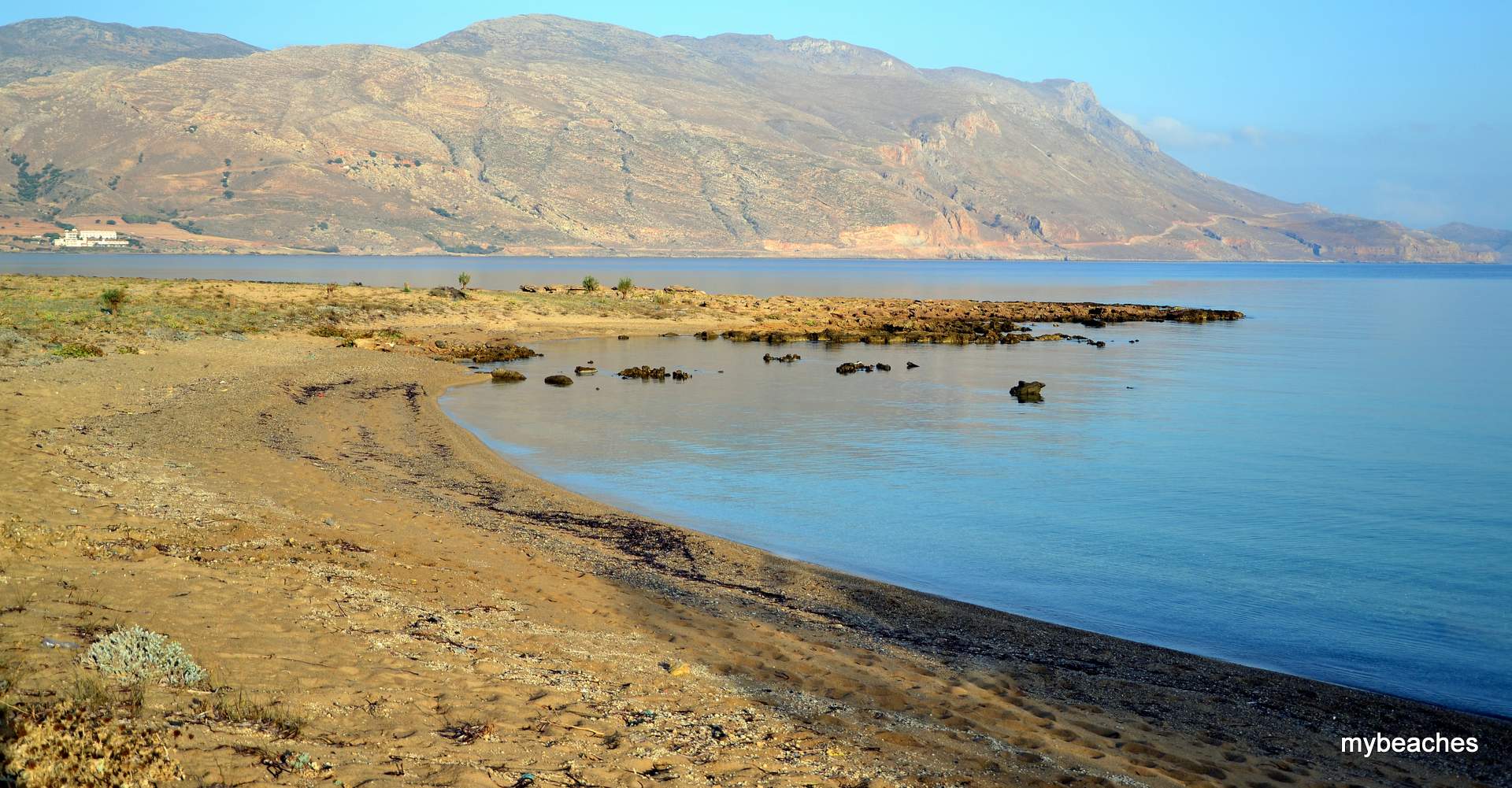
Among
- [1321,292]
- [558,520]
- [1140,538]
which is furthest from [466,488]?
[1321,292]

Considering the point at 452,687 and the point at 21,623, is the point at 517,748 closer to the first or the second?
the point at 452,687

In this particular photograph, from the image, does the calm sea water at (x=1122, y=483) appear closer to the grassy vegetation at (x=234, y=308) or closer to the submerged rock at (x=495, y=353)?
the submerged rock at (x=495, y=353)

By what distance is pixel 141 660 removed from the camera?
6395mm

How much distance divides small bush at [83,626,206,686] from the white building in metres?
192

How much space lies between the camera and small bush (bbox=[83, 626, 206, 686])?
6.30m

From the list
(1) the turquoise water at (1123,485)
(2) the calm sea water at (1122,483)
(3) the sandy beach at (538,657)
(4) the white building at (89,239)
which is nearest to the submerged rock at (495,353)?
(1) the turquoise water at (1123,485)

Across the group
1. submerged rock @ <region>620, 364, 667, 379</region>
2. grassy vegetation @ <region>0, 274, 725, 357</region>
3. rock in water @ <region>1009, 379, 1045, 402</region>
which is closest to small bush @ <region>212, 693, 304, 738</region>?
grassy vegetation @ <region>0, 274, 725, 357</region>

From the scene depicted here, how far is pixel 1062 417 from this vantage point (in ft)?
87.9

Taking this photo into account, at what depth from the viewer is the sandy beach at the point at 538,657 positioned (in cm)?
614

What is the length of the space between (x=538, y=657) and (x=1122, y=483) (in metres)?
13.8

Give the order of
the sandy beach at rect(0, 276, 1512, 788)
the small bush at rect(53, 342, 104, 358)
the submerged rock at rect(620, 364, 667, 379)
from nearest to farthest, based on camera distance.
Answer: the sandy beach at rect(0, 276, 1512, 788) → the small bush at rect(53, 342, 104, 358) → the submerged rock at rect(620, 364, 667, 379)

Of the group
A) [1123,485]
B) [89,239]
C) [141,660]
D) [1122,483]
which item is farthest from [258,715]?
[89,239]

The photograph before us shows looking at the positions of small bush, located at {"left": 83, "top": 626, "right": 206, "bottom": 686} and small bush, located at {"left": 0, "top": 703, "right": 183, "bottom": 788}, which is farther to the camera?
small bush, located at {"left": 83, "top": 626, "right": 206, "bottom": 686}

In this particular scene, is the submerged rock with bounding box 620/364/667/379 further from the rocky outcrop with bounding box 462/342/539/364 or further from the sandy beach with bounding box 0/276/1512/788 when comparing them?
the sandy beach with bounding box 0/276/1512/788
